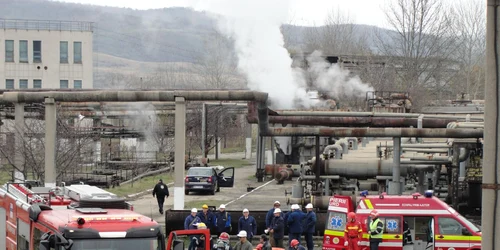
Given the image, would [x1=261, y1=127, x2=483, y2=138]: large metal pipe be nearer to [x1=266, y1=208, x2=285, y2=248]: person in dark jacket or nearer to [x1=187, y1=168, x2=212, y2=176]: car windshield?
[x1=266, y1=208, x2=285, y2=248]: person in dark jacket

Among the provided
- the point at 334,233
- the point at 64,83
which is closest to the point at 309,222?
the point at 334,233

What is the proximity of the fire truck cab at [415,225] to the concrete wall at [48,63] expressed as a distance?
5995 centimetres

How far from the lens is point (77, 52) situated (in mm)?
78250

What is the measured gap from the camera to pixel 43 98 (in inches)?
1218

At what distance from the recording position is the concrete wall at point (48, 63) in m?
76.9

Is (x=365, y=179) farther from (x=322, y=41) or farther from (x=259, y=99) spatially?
(x=322, y=41)

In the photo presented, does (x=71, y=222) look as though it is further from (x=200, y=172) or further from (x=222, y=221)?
(x=200, y=172)

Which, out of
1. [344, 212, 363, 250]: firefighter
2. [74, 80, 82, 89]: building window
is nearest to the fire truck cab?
[344, 212, 363, 250]: firefighter

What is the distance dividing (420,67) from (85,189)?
6449cm

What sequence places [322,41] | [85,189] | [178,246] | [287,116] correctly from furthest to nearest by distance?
1. [322,41]
2. [287,116]
3. [85,189]
4. [178,246]

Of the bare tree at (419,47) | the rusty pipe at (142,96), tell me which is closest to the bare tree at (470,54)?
the bare tree at (419,47)

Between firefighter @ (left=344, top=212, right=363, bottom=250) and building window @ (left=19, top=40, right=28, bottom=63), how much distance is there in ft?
204

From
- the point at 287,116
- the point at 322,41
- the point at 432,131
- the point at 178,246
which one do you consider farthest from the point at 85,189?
the point at 322,41

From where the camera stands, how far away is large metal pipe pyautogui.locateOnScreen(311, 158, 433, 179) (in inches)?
1222
